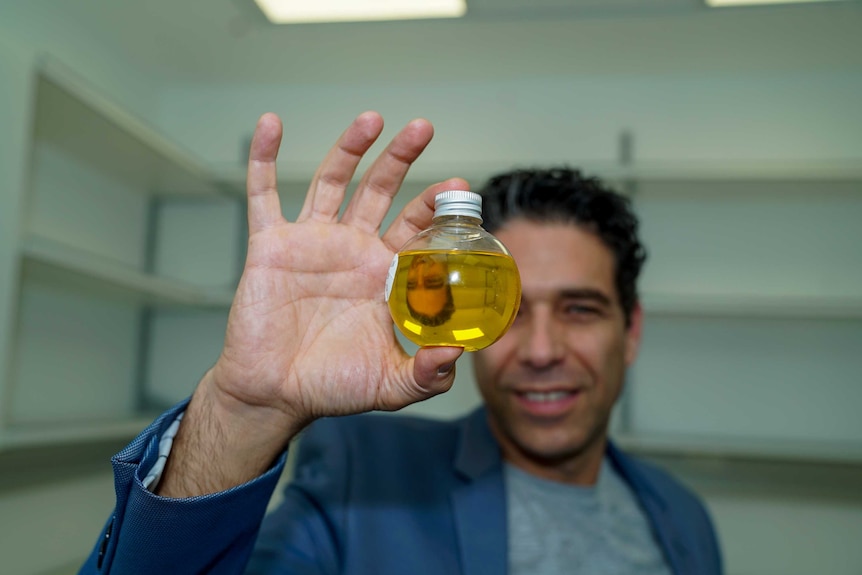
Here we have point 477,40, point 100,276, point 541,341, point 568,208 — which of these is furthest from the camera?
point 477,40

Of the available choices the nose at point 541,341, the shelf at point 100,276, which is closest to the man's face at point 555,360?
the nose at point 541,341

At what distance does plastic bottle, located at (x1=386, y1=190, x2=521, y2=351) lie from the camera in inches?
28.2

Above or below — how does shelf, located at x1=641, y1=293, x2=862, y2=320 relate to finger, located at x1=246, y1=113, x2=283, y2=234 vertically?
below

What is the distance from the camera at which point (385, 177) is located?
952mm

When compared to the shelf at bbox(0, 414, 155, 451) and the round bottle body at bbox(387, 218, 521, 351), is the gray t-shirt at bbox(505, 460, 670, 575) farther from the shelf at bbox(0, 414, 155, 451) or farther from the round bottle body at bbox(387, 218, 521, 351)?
the shelf at bbox(0, 414, 155, 451)

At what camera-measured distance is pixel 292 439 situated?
3.14ft

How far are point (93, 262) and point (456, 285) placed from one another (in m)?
1.45

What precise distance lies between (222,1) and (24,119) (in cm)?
87

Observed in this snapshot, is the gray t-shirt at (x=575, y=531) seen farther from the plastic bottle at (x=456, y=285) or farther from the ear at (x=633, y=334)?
the plastic bottle at (x=456, y=285)

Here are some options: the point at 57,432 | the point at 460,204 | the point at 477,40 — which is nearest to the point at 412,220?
the point at 460,204

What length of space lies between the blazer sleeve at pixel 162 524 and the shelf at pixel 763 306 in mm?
1602

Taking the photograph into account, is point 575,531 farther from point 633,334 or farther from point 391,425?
point 633,334

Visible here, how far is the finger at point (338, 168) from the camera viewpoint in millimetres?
923

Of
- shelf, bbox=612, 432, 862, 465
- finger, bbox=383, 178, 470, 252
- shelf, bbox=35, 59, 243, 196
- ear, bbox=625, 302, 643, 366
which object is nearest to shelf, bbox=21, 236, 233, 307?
shelf, bbox=35, 59, 243, 196
